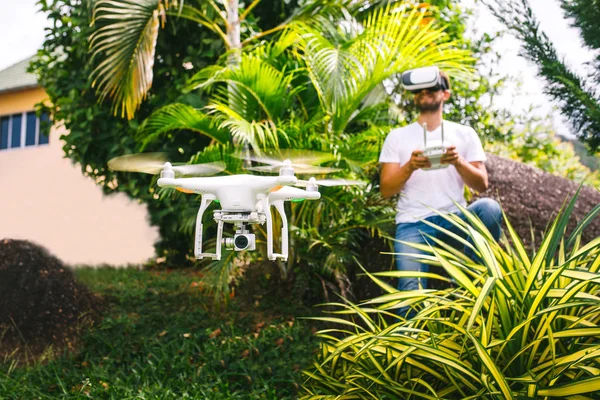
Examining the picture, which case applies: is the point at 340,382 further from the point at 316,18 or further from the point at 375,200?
the point at 316,18

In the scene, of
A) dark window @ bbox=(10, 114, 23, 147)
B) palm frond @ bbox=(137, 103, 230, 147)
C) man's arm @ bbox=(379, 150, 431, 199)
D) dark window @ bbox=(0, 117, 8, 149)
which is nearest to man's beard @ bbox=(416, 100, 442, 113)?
man's arm @ bbox=(379, 150, 431, 199)

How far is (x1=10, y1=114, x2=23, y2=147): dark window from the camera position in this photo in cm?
1497

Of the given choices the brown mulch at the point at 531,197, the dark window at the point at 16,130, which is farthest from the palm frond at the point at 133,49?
the dark window at the point at 16,130

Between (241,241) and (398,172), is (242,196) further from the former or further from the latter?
(398,172)

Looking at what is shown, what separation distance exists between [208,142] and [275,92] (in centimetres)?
194

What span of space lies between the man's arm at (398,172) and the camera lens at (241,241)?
1913mm

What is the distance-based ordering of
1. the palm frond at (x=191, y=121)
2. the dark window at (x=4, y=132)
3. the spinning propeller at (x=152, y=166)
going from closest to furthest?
the spinning propeller at (x=152, y=166) → the palm frond at (x=191, y=121) → the dark window at (x=4, y=132)

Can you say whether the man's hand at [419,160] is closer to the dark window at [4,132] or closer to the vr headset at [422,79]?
the vr headset at [422,79]

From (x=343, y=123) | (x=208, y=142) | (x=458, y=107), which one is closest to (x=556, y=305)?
(x=343, y=123)

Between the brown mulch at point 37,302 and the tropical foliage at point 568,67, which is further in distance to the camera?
the brown mulch at point 37,302

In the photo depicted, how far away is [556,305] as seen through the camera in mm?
2457

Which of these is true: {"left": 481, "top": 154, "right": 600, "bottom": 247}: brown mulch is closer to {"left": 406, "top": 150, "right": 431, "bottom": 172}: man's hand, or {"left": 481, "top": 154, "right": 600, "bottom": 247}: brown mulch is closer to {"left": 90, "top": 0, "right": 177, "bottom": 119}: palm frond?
Result: {"left": 406, "top": 150, "right": 431, "bottom": 172}: man's hand

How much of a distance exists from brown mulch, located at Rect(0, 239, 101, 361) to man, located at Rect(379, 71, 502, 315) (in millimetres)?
2897

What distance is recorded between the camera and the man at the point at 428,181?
4059mm
